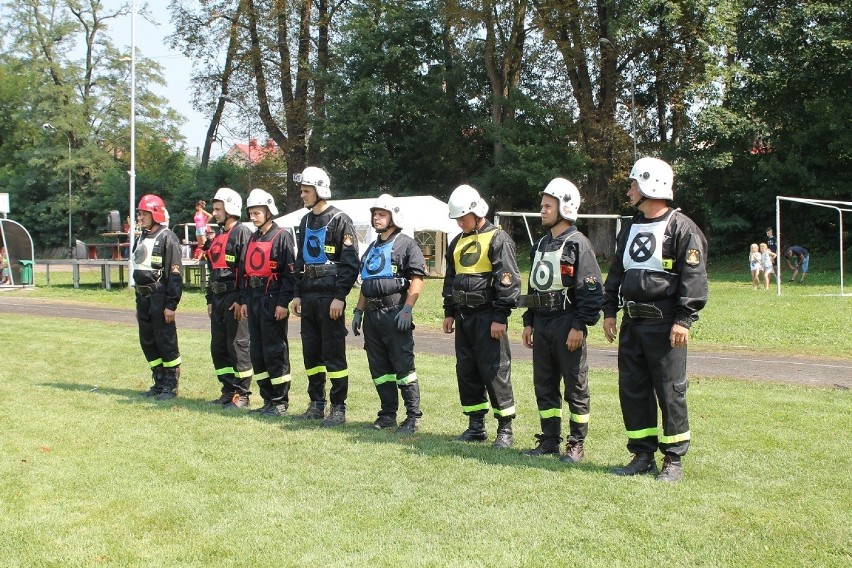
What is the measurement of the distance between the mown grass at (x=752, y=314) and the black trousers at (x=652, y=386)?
389 inches

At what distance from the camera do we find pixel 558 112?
4425 centimetres

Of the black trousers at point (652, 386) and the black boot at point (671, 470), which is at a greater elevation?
the black trousers at point (652, 386)

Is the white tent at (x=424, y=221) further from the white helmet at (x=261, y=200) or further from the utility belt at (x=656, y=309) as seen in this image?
the utility belt at (x=656, y=309)

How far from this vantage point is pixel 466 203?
25.7ft

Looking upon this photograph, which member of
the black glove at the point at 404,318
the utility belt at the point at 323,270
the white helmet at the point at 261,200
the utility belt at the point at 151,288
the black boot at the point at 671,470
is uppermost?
the white helmet at the point at 261,200

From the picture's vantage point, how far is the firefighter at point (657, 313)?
21.3 feet

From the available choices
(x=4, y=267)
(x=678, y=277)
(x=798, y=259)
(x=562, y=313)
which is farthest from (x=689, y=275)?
(x=4, y=267)

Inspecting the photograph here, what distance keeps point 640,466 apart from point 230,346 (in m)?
5.24

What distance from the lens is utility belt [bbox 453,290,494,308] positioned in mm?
7738

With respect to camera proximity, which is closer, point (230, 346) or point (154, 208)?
point (230, 346)

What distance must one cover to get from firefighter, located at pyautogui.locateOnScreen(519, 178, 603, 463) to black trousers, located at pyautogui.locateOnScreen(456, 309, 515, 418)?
40cm

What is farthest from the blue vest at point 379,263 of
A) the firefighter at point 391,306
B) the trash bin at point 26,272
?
the trash bin at point 26,272

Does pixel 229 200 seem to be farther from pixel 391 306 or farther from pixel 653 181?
pixel 653 181

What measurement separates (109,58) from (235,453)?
63739 millimetres
